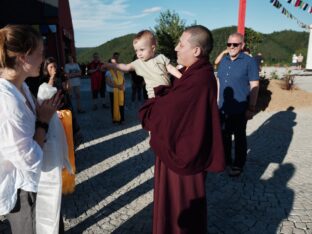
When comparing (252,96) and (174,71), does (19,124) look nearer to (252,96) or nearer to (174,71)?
(174,71)

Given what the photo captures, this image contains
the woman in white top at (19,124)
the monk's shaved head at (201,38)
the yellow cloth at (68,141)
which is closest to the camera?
the woman in white top at (19,124)

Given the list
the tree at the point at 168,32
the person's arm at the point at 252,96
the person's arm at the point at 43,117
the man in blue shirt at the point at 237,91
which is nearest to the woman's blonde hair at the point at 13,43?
the person's arm at the point at 43,117

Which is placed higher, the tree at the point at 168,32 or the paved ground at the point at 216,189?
the tree at the point at 168,32

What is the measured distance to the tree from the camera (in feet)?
72.4

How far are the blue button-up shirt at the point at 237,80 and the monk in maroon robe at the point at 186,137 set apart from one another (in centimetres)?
221

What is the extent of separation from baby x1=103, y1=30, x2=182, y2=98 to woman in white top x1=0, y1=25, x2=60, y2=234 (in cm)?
128

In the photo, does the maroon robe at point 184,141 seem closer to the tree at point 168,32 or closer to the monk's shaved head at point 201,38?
the monk's shaved head at point 201,38

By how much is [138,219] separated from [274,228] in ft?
5.19

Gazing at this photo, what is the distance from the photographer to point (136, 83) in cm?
1099

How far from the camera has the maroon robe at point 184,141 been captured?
1934 mm

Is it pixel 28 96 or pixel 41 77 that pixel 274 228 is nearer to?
pixel 28 96

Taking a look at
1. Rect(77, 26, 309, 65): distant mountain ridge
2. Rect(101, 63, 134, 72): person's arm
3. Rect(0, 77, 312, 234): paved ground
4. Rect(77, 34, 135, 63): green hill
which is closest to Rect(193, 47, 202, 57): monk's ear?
Rect(101, 63, 134, 72): person's arm

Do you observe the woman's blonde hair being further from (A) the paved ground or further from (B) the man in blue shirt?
(B) the man in blue shirt

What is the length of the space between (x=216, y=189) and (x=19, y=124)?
3.21 m
